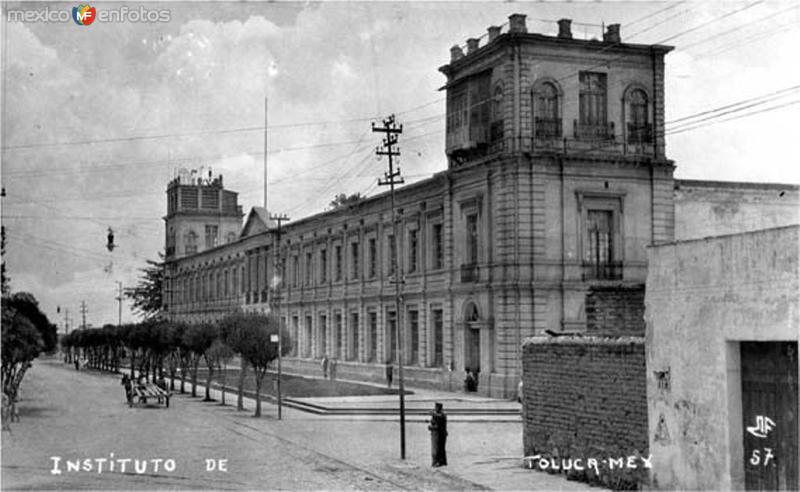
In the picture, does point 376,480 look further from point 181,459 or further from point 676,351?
point 676,351

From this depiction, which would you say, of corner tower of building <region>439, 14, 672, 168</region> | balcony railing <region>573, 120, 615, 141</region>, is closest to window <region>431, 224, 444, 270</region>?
corner tower of building <region>439, 14, 672, 168</region>

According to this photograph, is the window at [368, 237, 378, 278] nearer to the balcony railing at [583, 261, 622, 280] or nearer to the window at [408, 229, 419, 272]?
the window at [408, 229, 419, 272]

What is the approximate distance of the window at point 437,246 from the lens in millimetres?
40438

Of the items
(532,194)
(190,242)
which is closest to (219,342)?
(532,194)

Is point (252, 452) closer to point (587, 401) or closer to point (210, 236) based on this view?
point (587, 401)

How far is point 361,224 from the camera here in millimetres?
48094

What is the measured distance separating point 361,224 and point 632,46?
16895 mm

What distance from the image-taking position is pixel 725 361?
12.6m

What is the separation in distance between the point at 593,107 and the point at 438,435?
20779mm

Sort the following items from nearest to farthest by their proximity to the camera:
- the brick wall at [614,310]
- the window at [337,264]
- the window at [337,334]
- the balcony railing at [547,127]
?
the brick wall at [614,310] < the balcony railing at [547,127] < the window at [337,334] < the window at [337,264]

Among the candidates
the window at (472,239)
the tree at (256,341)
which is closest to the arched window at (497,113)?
the window at (472,239)

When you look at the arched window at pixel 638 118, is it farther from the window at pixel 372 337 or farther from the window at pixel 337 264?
the window at pixel 337 264

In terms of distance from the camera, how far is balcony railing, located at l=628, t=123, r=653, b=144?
36000 mm

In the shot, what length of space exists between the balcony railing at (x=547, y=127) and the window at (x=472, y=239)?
4.11m
